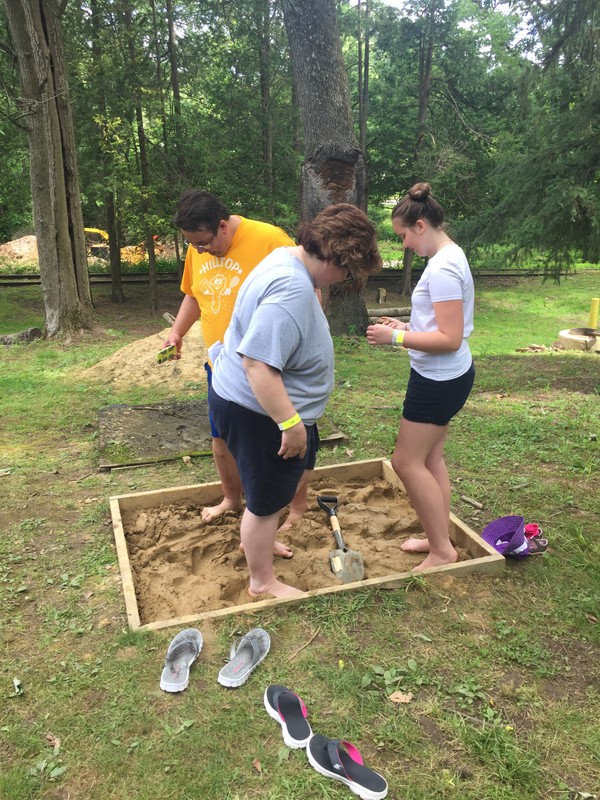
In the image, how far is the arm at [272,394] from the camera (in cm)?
211

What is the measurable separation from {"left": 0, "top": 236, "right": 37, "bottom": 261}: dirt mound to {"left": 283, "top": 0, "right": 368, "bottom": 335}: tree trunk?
1644 cm

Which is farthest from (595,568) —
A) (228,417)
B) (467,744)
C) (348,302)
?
(348,302)

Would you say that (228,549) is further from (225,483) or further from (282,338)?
(282,338)

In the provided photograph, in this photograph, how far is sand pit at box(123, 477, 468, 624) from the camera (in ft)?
9.31

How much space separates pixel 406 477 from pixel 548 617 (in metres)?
0.87

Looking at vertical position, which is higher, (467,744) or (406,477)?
(406,477)

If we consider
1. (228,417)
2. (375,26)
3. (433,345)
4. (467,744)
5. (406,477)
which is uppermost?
(375,26)

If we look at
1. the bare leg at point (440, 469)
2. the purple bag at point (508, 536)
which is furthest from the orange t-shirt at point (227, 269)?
the purple bag at point (508, 536)

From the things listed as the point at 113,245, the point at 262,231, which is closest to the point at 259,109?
the point at 113,245

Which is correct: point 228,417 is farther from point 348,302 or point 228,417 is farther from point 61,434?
point 348,302

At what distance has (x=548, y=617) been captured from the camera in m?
2.62

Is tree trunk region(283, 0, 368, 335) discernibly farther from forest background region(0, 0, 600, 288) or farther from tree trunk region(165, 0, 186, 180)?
tree trunk region(165, 0, 186, 180)

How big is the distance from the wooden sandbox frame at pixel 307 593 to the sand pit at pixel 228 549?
0.07 metres

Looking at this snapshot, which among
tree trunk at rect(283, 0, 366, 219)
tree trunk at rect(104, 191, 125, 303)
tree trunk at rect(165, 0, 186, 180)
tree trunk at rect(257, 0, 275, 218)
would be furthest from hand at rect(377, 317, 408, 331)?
tree trunk at rect(165, 0, 186, 180)
